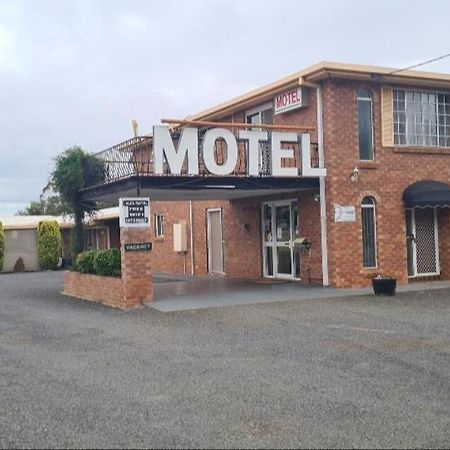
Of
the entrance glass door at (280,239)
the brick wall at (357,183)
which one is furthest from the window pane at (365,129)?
the entrance glass door at (280,239)

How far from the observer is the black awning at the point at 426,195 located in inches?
641

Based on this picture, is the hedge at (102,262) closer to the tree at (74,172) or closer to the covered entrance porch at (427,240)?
the tree at (74,172)

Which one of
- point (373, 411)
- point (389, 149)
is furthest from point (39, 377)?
point (389, 149)

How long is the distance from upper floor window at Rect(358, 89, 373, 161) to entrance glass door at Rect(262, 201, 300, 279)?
93.8 inches

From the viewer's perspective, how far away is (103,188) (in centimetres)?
1574

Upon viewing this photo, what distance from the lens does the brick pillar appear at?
1376 centimetres

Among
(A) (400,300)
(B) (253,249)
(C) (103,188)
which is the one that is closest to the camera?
(A) (400,300)

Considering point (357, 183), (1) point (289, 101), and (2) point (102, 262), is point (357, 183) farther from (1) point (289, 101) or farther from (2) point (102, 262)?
(2) point (102, 262)

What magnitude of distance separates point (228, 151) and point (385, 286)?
14.8 feet

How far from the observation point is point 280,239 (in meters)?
18.6

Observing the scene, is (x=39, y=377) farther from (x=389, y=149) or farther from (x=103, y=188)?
(x=389, y=149)

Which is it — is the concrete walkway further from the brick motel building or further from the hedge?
the hedge

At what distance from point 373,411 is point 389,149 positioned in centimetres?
1166

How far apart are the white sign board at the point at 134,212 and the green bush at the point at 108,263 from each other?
121cm
